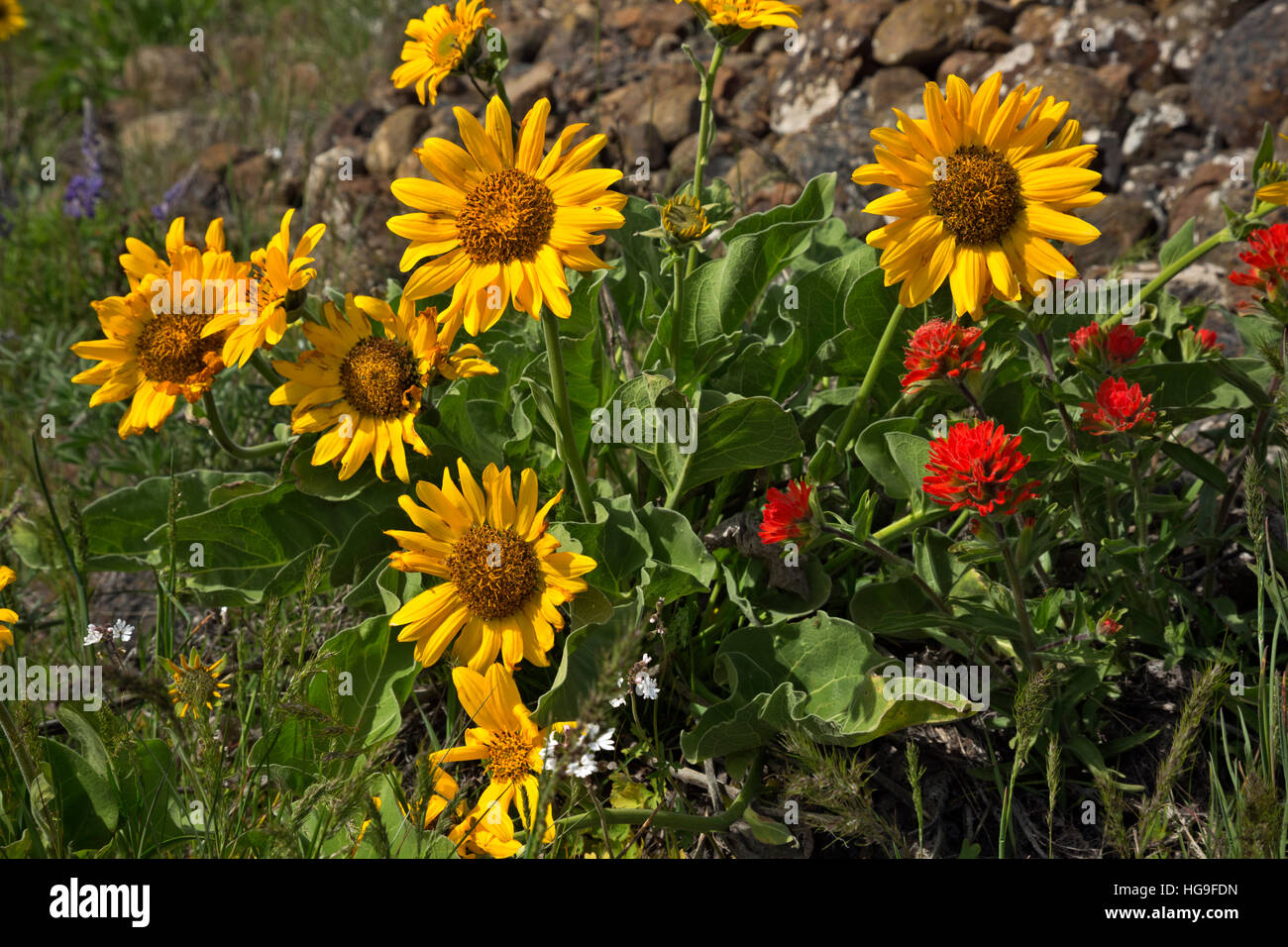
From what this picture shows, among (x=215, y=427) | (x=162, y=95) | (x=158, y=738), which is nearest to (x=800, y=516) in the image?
(x=215, y=427)

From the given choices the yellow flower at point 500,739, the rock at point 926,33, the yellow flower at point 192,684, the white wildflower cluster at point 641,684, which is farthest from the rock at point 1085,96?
the yellow flower at point 192,684

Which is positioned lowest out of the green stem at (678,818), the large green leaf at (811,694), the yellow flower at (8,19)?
the green stem at (678,818)

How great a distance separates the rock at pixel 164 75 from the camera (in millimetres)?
6953

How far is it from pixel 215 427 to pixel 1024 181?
1.80 metres

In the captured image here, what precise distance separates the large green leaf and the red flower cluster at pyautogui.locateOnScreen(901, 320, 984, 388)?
1.79 feet

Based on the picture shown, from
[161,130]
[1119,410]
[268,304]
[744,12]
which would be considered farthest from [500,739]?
[161,130]

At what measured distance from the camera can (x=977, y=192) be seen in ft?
7.03

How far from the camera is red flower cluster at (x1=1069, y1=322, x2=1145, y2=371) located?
2.25m

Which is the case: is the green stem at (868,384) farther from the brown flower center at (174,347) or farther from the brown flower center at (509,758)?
Result: the brown flower center at (174,347)

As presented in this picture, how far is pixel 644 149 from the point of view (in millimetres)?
4637

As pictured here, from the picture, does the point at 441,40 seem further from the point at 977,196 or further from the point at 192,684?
the point at 192,684

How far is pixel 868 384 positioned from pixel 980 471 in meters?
0.62

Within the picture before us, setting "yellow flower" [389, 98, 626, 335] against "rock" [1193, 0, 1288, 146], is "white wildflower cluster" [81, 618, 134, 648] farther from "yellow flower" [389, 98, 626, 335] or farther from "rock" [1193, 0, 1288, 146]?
"rock" [1193, 0, 1288, 146]

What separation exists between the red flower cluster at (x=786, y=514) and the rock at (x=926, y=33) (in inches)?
125
